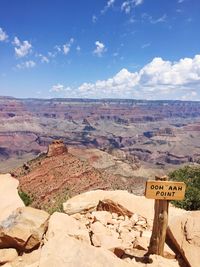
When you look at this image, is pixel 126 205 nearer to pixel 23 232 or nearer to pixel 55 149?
pixel 23 232

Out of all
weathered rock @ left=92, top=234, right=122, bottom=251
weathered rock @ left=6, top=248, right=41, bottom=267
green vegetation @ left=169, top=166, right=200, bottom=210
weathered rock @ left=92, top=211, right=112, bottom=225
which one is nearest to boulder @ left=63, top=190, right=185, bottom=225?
weathered rock @ left=92, top=211, right=112, bottom=225

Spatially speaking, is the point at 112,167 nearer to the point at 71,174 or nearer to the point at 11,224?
the point at 71,174

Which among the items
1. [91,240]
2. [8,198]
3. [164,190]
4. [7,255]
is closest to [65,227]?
[91,240]

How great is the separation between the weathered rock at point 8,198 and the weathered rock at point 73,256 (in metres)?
9.83

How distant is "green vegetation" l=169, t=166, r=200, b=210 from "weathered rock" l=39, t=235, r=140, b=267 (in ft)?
47.1

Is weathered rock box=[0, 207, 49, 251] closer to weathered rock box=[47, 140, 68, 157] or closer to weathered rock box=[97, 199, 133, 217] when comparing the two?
weathered rock box=[97, 199, 133, 217]

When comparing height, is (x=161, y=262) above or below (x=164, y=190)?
below

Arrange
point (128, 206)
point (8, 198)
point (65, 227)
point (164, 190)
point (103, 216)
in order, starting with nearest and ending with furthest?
point (164, 190) → point (65, 227) → point (103, 216) → point (128, 206) → point (8, 198)

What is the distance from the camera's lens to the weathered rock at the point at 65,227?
1244 centimetres

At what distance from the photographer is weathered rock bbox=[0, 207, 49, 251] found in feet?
40.7

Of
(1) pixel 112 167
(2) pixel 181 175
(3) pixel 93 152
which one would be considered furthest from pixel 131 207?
(3) pixel 93 152

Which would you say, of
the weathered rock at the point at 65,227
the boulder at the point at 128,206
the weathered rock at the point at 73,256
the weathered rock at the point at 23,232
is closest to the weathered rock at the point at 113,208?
the boulder at the point at 128,206

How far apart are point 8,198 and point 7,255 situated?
1560 centimetres

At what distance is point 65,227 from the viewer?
13562 mm
